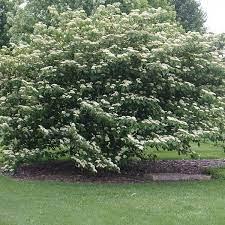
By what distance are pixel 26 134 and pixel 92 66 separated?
2.39 metres

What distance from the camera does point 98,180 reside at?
13.6m

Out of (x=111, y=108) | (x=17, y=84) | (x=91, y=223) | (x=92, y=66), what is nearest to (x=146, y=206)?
(x=91, y=223)

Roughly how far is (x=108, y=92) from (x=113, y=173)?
7.00 ft

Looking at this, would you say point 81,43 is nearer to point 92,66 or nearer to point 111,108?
point 92,66

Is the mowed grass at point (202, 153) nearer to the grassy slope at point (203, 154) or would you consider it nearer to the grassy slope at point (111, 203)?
the grassy slope at point (203, 154)

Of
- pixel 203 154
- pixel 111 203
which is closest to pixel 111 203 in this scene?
pixel 111 203

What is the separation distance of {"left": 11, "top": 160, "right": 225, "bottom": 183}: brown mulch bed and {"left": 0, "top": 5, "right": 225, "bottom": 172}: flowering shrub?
0.53m

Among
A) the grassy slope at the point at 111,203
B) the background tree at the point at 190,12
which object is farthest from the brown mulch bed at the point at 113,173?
the background tree at the point at 190,12

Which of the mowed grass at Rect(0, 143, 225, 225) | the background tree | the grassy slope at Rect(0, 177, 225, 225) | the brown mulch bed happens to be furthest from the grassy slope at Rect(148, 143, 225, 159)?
the background tree

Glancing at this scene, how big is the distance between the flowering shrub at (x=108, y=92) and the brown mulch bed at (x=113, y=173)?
0.53 meters

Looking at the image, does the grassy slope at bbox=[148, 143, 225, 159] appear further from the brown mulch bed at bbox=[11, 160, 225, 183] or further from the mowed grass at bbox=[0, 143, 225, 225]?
the mowed grass at bbox=[0, 143, 225, 225]

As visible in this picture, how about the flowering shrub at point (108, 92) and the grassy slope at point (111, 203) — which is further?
→ the flowering shrub at point (108, 92)

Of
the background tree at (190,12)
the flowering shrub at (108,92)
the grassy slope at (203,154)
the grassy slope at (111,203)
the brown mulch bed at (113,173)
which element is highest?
the background tree at (190,12)

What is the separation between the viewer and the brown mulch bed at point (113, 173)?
1368cm
